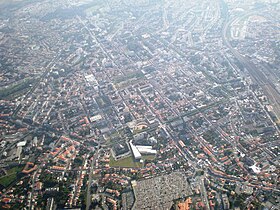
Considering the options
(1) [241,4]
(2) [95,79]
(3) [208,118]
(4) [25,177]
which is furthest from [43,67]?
(1) [241,4]

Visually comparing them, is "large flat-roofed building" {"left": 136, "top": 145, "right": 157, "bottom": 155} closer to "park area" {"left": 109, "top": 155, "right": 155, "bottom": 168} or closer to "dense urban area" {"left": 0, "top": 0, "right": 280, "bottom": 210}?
"dense urban area" {"left": 0, "top": 0, "right": 280, "bottom": 210}

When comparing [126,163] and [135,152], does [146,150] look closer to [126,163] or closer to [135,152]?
[135,152]

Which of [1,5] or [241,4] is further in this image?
[1,5]

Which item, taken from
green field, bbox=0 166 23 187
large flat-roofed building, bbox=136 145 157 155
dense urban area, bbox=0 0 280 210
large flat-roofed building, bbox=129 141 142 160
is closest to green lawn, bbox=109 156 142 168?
dense urban area, bbox=0 0 280 210

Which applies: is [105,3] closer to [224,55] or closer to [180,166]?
[224,55]

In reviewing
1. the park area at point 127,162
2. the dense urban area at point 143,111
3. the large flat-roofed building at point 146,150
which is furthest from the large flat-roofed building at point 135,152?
the park area at point 127,162
